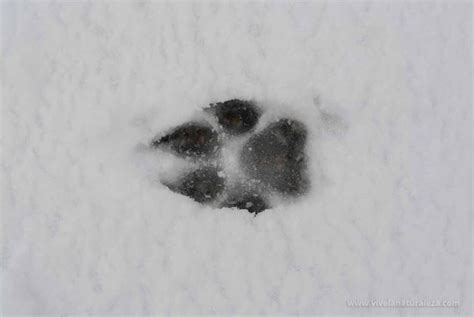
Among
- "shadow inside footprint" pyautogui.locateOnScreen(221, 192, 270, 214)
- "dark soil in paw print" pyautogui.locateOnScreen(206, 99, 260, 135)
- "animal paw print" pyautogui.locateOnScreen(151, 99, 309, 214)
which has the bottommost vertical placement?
→ "shadow inside footprint" pyautogui.locateOnScreen(221, 192, 270, 214)

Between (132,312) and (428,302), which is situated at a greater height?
(428,302)

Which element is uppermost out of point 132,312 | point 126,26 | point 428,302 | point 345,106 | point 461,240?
point 126,26

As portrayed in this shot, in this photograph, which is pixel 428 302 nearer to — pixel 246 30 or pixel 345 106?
pixel 345 106

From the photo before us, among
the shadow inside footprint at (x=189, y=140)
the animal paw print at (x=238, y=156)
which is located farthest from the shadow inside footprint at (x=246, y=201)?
the shadow inside footprint at (x=189, y=140)

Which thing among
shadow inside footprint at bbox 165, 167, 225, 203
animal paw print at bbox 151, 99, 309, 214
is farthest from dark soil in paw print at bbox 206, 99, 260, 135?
shadow inside footprint at bbox 165, 167, 225, 203

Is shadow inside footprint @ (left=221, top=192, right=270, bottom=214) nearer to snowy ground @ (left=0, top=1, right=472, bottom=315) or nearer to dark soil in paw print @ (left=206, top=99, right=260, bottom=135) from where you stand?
snowy ground @ (left=0, top=1, right=472, bottom=315)

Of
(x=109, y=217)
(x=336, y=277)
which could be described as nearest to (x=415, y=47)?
(x=336, y=277)

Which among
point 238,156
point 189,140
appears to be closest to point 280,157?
point 238,156

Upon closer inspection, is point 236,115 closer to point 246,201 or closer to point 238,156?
point 238,156
